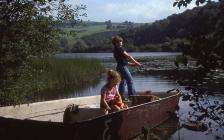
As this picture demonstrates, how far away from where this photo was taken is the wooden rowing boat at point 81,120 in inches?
311

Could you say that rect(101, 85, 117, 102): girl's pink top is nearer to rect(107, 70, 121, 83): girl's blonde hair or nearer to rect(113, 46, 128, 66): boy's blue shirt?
rect(107, 70, 121, 83): girl's blonde hair

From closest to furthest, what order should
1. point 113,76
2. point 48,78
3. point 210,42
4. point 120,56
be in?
point 210,42 → point 113,76 → point 120,56 → point 48,78

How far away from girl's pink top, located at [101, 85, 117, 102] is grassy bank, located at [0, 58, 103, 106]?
1.83 meters

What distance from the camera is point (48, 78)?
22219 mm

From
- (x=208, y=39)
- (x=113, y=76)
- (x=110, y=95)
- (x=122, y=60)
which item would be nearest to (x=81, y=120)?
(x=110, y=95)

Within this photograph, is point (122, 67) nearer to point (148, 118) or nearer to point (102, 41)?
point (148, 118)

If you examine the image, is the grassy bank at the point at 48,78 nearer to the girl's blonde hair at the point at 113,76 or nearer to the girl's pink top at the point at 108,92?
the girl's pink top at the point at 108,92

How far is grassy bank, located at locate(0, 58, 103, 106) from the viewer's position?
1034 cm

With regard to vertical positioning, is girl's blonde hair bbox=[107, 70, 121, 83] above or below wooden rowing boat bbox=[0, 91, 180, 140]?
above

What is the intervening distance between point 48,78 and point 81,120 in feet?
38.3

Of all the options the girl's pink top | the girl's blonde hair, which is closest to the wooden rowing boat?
the girl's pink top

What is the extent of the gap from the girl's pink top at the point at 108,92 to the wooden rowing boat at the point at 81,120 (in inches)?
15.2

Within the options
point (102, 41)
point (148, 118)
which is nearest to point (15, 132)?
point (148, 118)

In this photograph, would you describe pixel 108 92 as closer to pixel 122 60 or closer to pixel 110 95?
pixel 110 95
